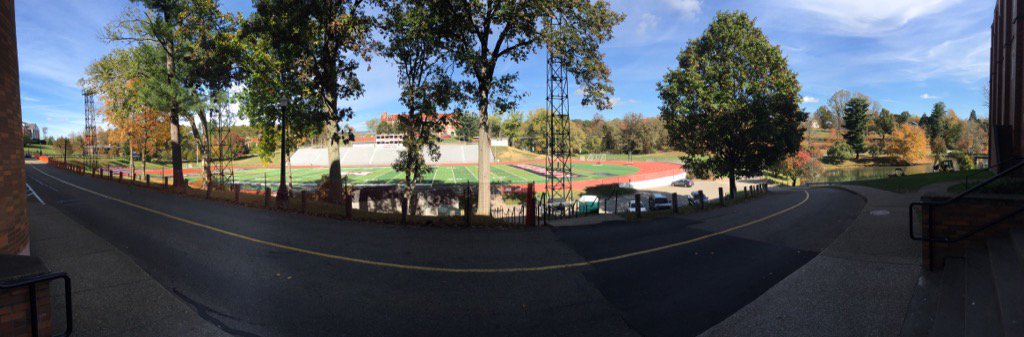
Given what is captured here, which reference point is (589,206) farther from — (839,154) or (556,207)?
(839,154)

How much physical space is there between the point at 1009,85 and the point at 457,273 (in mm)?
26164

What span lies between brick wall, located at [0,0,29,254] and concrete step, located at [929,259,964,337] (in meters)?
13.0

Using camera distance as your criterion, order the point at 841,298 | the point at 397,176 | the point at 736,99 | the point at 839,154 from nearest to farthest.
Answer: the point at 841,298
the point at 736,99
the point at 397,176
the point at 839,154

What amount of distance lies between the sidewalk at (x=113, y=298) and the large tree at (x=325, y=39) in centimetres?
1064

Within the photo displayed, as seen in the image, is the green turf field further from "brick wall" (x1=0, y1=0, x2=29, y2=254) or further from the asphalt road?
"brick wall" (x1=0, y1=0, x2=29, y2=254)

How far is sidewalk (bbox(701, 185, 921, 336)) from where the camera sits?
4.51m

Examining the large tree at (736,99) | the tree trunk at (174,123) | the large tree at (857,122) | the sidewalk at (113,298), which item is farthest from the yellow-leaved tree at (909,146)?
the tree trunk at (174,123)

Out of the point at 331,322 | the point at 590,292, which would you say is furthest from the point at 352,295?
the point at 590,292

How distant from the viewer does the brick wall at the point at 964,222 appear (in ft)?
18.0

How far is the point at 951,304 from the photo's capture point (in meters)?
4.48

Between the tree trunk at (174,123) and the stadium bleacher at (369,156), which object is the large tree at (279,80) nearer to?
the tree trunk at (174,123)

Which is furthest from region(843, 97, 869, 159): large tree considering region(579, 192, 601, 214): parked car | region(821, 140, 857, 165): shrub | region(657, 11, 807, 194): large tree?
region(579, 192, 601, 214): parked car

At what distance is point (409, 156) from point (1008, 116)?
27.8 meters

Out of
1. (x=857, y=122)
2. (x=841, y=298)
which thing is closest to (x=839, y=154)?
(x=857, y=122)
